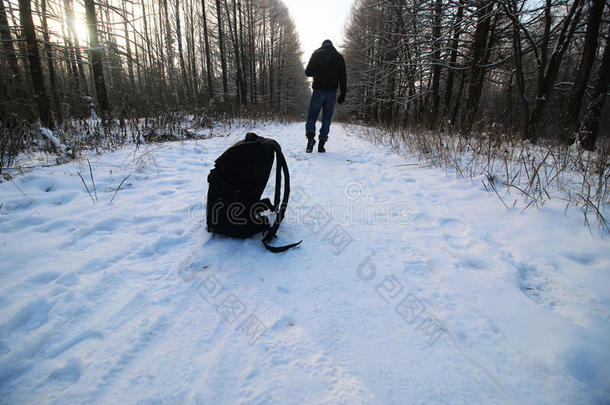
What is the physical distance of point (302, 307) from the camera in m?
1.08

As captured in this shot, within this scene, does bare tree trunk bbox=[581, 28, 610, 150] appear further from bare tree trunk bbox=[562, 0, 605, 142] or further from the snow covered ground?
the snow covered ground

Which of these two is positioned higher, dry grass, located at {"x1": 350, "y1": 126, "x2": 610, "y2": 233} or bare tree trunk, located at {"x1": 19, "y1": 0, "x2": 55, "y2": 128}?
bare tree trunk, located at {"x1": 19, "y1": 0, "x2": 55, "y2": 128}

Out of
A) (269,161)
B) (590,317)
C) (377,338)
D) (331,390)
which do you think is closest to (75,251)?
(269,161)

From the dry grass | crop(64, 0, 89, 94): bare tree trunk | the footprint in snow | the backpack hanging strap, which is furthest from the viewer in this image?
crop(64, 0, 89, 94): bare tree trunk

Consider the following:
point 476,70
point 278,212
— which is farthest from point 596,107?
point 278,212

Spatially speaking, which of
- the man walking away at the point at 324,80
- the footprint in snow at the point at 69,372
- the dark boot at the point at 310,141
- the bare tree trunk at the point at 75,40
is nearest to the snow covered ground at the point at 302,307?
the footprint in snow at the point at 69,372

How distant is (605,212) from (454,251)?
1.22 meters

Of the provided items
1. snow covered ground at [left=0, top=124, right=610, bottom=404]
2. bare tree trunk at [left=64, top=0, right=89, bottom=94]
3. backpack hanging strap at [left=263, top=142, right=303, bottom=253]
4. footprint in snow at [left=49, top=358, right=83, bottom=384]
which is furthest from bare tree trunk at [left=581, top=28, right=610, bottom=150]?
bare tree trunk at [left=64, top=0, right=89, bottom=94]

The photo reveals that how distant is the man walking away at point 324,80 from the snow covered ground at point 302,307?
288 cm

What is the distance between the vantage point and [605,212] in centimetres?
164

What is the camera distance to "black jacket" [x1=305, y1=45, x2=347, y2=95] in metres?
4.39

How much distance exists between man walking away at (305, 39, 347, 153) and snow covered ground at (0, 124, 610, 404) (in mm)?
2882

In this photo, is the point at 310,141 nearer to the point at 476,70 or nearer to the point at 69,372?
the point at 69,372

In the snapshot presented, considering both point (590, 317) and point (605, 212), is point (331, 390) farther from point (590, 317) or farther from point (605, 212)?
point (605, 212)
